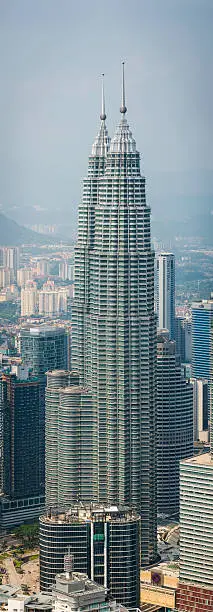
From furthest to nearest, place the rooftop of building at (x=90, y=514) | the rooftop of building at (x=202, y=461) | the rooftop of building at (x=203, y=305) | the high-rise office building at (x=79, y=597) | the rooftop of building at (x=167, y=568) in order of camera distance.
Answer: the rooftop of building at (x=203, y=305) → the rooftop of building at (x=167, y=568) → the rooftop of building at (x=202, y=461) → the rooftop of building at (x=90, y=514) → the high-rise office building at (x=79, y=597)

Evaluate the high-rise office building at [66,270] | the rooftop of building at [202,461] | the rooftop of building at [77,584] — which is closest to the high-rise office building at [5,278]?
the high-rise office building at [66,270]

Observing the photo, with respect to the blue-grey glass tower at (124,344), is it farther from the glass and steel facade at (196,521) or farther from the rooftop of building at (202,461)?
the glass and steel facade at (196,521)

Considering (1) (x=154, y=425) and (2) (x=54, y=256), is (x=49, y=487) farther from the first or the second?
(2) (x=54, y=256)

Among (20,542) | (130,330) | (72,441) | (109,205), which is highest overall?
(109,205)

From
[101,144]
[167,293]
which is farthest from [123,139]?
[167,293]

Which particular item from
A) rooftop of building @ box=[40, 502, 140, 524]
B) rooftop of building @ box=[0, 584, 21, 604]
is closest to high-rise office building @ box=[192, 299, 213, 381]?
rooftop of building @ box=[40, 502, 140, 524]

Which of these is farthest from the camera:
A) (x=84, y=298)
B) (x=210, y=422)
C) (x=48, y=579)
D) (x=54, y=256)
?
(x=54, y=256)

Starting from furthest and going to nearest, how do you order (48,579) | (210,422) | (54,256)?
1. (54,256)
2. (210,422)
3. (48,579)

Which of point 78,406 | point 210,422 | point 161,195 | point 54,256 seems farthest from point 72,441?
point 54,256
